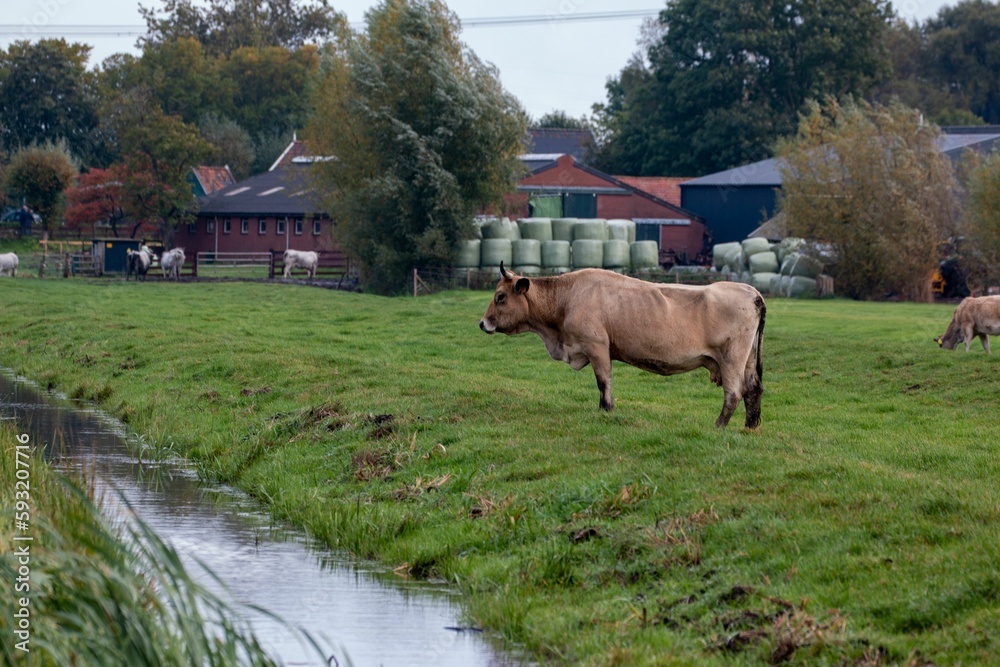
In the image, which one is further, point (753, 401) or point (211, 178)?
point (211, 178)

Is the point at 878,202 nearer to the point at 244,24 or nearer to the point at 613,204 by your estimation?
the point at 613,204

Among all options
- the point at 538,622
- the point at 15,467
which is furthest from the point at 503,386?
the point at 538,622

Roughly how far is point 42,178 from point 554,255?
40.4 m

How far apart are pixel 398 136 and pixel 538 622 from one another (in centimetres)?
4355

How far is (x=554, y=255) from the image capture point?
184ft

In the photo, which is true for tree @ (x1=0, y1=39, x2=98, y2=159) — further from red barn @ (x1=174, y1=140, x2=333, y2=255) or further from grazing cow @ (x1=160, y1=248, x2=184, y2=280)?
grazing cow @ (x1=160, y1=248, x2=184, y2=280)

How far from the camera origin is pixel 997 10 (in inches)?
4171

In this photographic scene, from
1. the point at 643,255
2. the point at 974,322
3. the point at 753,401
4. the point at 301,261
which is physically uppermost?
the point at 643,255

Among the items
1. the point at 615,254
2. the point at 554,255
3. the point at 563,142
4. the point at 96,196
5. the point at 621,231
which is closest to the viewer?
the point at 554,255

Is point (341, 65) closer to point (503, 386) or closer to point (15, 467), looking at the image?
point (503, 386)

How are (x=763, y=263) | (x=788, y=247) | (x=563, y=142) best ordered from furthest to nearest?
(x=563, y=142) → (x=788, y=247) → (x=763, y=263)

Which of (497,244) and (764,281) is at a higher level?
(497,244)

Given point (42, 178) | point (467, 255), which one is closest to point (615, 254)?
point (467, 255)

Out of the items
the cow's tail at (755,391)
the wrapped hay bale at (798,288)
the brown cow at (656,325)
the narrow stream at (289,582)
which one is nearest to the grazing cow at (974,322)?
the cow's tail at (755,391)
